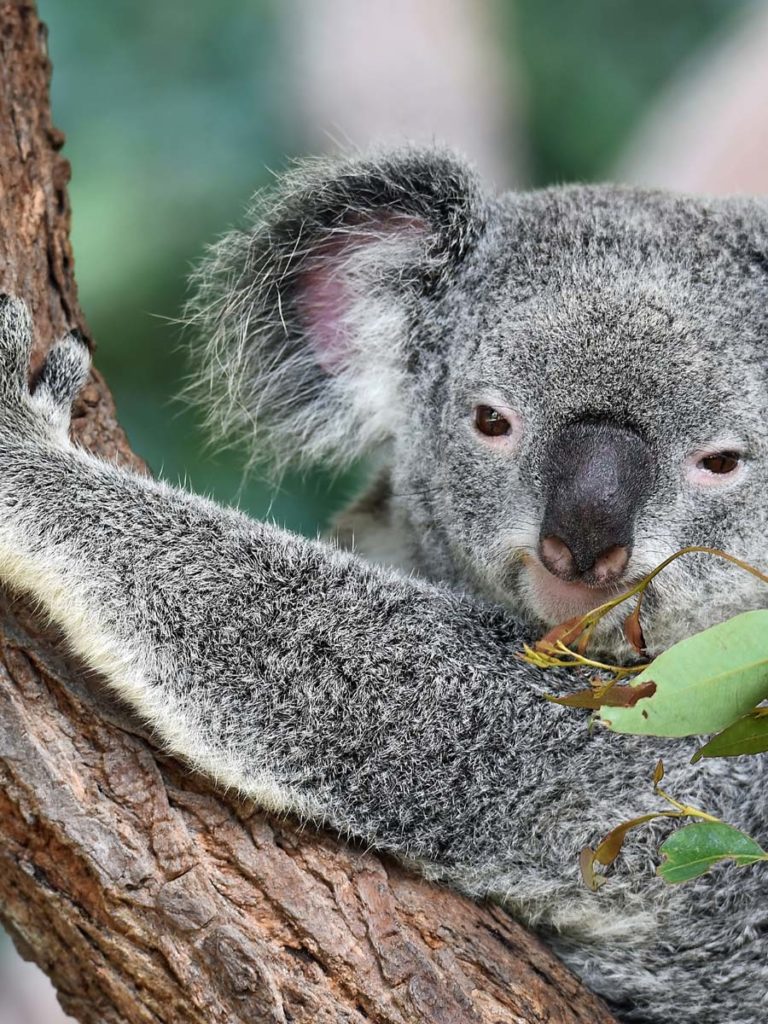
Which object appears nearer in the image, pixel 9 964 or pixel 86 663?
pixel 86 663

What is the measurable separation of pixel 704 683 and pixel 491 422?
92 cm

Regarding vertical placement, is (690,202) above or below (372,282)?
above

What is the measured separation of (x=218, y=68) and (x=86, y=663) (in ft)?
13.0

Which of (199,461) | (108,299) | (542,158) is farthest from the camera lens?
(542,158)

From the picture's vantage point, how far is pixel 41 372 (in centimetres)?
235

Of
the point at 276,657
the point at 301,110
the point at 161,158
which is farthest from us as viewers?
the point at 301,110

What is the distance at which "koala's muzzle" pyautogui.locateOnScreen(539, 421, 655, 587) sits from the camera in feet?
7.00

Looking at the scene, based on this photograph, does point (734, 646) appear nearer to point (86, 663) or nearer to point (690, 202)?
point (86, 663)

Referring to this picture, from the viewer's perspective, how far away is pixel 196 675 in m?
2.21

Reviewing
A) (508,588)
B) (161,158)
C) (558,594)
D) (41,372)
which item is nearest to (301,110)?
(161,158)

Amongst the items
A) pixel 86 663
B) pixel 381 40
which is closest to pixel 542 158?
pixel 381 40

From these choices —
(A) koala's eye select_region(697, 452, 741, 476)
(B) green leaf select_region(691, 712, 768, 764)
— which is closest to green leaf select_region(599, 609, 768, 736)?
(B) green leaf select_region(691, 712, 768, 764)

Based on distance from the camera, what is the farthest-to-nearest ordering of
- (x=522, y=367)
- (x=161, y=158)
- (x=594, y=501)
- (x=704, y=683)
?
(x=161, y=158), (x=522, y=367), (x=594, y=501), (x=704, y=683)

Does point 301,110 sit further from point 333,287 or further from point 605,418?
point 605,418
